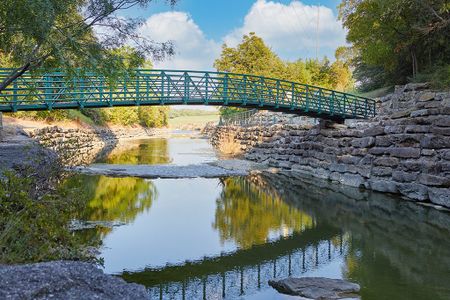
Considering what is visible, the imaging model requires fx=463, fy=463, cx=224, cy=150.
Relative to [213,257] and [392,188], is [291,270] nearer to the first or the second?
[213,257]

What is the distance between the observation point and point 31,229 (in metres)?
6.88

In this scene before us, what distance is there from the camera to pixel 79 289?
4691mm

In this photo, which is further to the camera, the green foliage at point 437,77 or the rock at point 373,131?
the green foliage at point 437,77

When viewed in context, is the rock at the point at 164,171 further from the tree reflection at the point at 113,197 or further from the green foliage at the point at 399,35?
the green foliage at the point at 399,35

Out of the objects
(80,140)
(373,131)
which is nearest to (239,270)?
(373,131)

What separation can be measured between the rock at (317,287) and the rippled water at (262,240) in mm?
217

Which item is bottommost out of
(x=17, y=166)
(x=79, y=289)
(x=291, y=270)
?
(x=291, y=270)

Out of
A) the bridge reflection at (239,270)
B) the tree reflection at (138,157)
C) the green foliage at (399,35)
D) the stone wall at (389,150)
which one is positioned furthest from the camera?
the tree reflection at (138,157)

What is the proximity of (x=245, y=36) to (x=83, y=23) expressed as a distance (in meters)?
43.4

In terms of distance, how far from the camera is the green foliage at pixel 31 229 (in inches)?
250

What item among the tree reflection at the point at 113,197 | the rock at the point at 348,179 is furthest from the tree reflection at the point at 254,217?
the rock at the point at 348,179

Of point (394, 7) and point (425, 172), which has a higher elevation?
point (394, 7)

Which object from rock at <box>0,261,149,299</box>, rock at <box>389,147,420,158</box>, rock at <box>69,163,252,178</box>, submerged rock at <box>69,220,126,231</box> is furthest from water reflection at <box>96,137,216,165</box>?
rock at <box>0,261,149,299</box>

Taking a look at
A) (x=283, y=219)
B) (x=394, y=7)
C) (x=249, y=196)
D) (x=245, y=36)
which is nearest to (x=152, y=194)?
(x=249, y=196)
